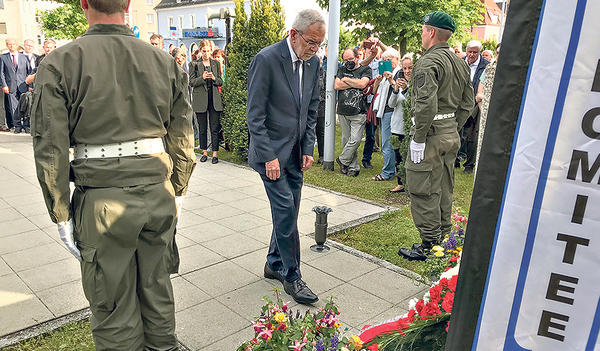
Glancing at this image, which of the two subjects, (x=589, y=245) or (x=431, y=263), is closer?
(x=589, y=245)

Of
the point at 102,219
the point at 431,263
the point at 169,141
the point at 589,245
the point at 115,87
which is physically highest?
the point at 115,87

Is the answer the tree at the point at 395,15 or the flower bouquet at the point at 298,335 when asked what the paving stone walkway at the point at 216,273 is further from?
the tree at the point at 395,15

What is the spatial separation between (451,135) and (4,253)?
14.9 ft

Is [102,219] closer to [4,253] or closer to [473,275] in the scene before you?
[473,275]

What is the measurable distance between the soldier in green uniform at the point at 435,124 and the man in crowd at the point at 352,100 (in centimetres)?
365

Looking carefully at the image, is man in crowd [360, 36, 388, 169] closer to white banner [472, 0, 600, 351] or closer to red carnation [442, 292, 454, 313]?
red carnation [442, 292, 454, 313]

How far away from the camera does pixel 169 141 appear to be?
286 cm

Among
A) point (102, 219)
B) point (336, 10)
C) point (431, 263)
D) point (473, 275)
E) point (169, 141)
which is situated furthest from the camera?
point (336, 10)

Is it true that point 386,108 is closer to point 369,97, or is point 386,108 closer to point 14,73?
point 369,97

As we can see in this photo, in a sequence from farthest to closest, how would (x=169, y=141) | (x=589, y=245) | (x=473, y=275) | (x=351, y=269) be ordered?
(x=351, y=269) < (x=169, y=141) < (x=473, y=275) < (x=589, y=245)

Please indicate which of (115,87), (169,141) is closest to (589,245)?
(115,87)

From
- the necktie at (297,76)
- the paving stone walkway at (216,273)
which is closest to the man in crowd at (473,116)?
the paving stone walkway at (216,273)

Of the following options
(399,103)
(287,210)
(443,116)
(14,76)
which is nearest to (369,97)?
(399,103)

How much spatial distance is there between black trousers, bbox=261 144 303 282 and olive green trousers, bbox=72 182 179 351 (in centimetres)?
107
